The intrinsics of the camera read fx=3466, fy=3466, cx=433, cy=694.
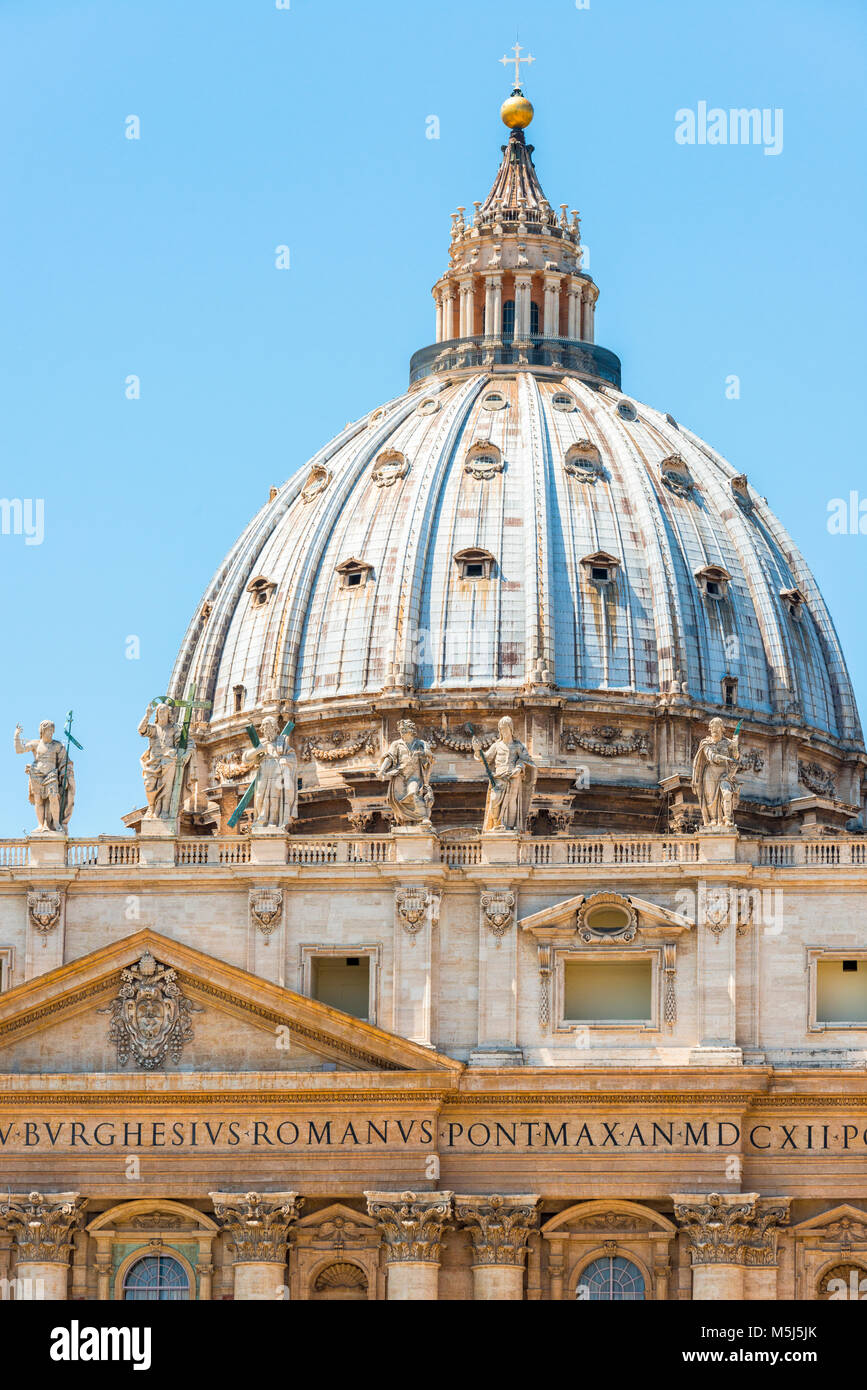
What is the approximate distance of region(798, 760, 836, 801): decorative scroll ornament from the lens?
101375 millimetres

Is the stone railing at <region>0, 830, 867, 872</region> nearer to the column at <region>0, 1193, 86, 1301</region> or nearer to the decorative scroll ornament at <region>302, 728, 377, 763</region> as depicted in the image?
the column at <region>0, 1193, 86, 1301</region>

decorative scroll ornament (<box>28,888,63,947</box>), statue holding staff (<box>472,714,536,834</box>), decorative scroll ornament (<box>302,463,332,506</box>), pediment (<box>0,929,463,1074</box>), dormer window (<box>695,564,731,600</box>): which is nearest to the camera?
pediment (<box>0,929,463,1074</box>)

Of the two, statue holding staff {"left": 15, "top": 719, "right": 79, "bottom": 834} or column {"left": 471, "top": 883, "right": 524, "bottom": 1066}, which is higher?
statue holding staff {"left": 15, "top": 719, "right": 79, "bottom": 834}

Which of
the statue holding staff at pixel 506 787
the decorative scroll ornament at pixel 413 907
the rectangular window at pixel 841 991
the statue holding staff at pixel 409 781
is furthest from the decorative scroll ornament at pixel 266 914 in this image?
the rectangular window at pixel 841 991

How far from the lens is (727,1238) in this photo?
69438 mm

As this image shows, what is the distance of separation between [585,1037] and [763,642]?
35.5m

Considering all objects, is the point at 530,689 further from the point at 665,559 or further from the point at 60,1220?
the point at 60,1220

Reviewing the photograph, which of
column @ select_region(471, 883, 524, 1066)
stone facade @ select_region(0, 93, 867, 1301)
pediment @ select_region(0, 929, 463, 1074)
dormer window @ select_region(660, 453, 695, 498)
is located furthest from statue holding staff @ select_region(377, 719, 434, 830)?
dormer window @ select_region(660, 453, 695, 498)

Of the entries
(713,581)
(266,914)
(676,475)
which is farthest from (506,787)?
(676,475)

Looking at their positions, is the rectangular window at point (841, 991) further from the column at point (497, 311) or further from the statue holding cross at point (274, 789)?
the column at point (497, 311)

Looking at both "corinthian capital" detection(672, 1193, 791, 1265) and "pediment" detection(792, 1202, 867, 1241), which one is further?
"pediment" detection(792, 1202, 867, 1241)

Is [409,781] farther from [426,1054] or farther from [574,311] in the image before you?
[574,311]

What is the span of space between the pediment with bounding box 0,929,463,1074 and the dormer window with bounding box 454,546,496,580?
33.4 meters
